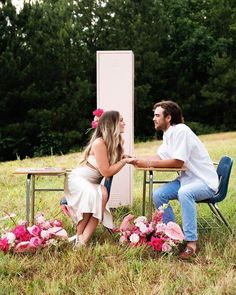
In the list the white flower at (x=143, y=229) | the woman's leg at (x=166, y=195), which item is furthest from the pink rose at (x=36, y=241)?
the woman's leg at (x=166, y=195)

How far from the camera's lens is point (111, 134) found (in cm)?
505

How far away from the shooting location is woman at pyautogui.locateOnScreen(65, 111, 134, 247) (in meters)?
4.96

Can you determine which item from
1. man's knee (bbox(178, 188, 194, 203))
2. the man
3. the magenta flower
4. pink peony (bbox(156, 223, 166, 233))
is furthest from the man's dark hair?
the magenta flower

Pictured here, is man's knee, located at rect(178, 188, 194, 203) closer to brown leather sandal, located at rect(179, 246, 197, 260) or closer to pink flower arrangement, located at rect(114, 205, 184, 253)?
pink flower arrangement, located at rect(114, 205, 184, 253)

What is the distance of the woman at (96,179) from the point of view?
4957mm

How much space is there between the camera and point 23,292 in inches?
156

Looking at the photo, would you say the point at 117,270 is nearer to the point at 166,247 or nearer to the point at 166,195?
the point at 166,247

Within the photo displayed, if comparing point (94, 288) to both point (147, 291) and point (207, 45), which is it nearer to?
point (147, 291)

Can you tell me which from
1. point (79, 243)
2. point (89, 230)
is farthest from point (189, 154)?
point (79, 243)

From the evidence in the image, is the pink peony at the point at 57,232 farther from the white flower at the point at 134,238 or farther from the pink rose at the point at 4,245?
the white flower at the point at 134,238

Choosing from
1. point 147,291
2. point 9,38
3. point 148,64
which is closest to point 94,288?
point 147,291

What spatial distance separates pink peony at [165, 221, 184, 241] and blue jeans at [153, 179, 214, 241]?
95 millimetres

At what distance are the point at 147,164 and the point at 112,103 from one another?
5.67 feet

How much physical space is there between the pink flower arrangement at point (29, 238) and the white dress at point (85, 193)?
0.23 m
